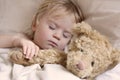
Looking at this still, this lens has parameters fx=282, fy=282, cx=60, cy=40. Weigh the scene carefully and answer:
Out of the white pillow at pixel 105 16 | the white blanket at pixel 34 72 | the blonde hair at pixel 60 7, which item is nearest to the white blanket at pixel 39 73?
the white blanket at pixel 34 72

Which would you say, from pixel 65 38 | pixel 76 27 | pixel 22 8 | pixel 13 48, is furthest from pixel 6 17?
pixel 76 27

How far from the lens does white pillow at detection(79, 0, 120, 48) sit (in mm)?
1106

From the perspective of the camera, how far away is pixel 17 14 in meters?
1.38

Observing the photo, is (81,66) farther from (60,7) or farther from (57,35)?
(60,7)

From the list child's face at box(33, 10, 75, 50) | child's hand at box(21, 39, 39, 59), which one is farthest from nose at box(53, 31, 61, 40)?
child's hand at box(21, 39, 39, 59)

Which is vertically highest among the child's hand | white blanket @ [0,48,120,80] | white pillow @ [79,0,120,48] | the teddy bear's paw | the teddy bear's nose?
white pillow @ [79,0,120,48]

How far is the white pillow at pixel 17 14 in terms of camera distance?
1363mm

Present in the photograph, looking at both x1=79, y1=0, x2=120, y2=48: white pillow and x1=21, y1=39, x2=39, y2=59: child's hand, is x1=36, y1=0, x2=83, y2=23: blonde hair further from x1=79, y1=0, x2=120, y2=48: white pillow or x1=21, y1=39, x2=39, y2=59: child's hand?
x1=21, y1=39, x2=39, y2=59: child's hand

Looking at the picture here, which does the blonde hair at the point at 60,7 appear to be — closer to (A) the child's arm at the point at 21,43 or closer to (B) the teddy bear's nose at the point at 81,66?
(A) the child's arm at the point at 21,43

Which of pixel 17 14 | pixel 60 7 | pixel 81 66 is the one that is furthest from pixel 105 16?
pixel 17 14

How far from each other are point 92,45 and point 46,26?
28 centimetres

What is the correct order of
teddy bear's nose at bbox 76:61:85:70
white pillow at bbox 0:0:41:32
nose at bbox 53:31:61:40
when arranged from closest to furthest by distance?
teddy bear's nose at bbox 76:61:85:70 → nose at bbox 53:31:61:40 → white pillow at bbox 0:0:41:32

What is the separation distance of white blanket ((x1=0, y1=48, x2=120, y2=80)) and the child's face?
6.4 inches

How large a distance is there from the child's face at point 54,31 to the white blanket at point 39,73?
0.53 ft
